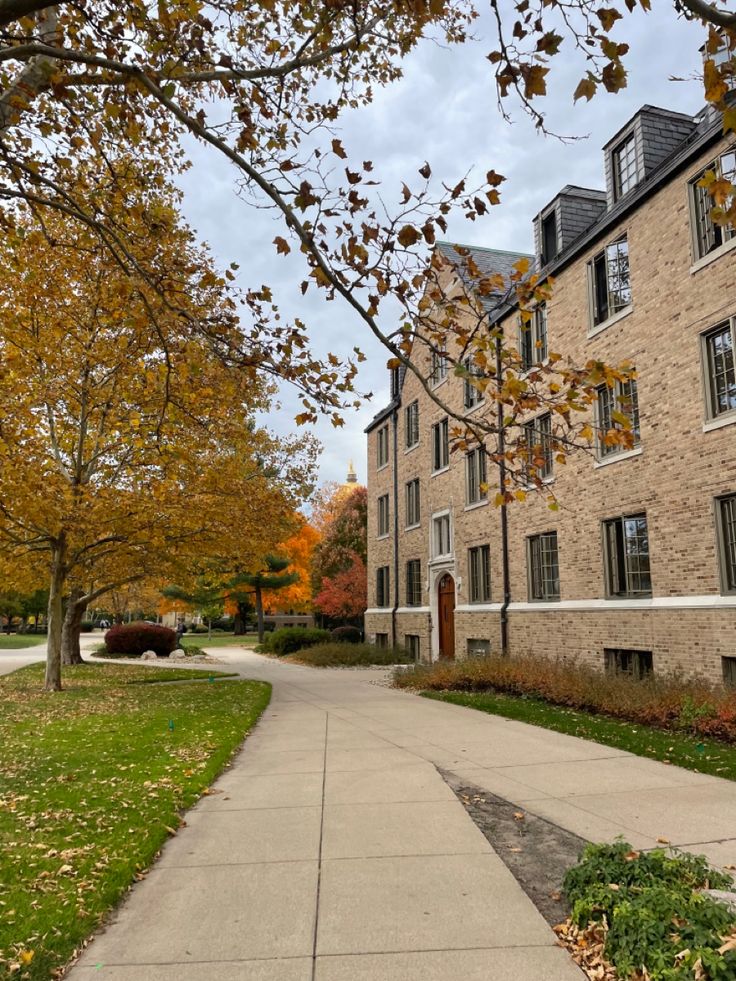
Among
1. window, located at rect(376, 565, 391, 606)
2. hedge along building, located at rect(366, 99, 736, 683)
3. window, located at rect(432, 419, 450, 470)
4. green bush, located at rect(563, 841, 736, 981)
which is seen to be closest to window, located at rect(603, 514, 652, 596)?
hedge along building, located at rect(366, 99, 736, 683)

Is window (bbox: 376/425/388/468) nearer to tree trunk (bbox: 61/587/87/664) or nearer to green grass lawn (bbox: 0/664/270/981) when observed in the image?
tree trunk (bbox: 61/587/87/664)

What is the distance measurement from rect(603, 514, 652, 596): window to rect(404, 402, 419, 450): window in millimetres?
12476

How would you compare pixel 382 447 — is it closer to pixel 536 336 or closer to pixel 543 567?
pixel 536 336

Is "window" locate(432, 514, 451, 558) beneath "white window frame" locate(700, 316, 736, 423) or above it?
beneath

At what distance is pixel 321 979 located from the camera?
3.41m

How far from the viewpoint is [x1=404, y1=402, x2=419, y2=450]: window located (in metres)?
27.0

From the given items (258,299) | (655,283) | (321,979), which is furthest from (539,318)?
(321,979)

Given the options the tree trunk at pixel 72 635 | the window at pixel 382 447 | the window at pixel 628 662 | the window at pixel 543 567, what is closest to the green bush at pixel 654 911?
the window at pixel 628 662

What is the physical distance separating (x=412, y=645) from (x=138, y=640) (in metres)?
13.8

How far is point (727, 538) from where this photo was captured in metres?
11.9

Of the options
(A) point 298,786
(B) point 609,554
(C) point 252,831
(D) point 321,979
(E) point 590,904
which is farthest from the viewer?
(B) point 609,554

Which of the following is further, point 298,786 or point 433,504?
point 433,504

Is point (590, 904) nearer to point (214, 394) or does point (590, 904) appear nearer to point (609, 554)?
point (214, 394)

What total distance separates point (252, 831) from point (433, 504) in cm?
1933
